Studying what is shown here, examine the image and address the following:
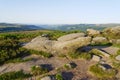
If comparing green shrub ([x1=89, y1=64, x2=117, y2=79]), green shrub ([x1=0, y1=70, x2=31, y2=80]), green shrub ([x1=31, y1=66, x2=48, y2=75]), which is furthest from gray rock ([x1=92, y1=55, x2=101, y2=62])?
green shrub ([x1=0, y1=70, x2=31, y2=80])

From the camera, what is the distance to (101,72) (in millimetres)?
23656

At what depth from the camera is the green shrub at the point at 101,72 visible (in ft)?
76.3

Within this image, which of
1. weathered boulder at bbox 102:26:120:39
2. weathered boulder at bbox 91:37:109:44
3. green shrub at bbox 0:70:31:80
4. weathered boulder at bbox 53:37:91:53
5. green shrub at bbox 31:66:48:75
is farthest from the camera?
weathered boulder at bbox 102:26:120:39

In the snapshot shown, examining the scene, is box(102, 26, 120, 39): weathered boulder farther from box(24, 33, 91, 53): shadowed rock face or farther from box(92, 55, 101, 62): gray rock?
box(92, 55, 101, 62): gray rock

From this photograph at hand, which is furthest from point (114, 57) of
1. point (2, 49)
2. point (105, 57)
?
point (2, 49)

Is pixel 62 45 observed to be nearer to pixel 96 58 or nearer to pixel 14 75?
pixel 96 58

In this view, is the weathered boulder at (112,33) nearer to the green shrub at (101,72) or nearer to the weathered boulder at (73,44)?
the weathered boulder at (73,44)

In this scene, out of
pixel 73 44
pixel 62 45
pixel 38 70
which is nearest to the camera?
pixel 38 70

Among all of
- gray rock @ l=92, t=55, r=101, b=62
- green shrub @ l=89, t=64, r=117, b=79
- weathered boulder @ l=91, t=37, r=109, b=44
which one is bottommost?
green shrub @ l=89, t=64, r=117, b=79

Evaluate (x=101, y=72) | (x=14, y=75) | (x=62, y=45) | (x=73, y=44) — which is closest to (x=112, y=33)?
(x=73, y=44)

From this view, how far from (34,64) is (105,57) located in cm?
952

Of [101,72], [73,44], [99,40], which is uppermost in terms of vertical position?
[73,44]

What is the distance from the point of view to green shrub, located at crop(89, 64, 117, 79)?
23250mm

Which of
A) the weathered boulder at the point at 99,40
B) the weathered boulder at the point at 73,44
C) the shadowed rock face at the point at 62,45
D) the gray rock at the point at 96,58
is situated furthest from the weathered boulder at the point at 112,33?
the weathered boulder at the point at 73,44
